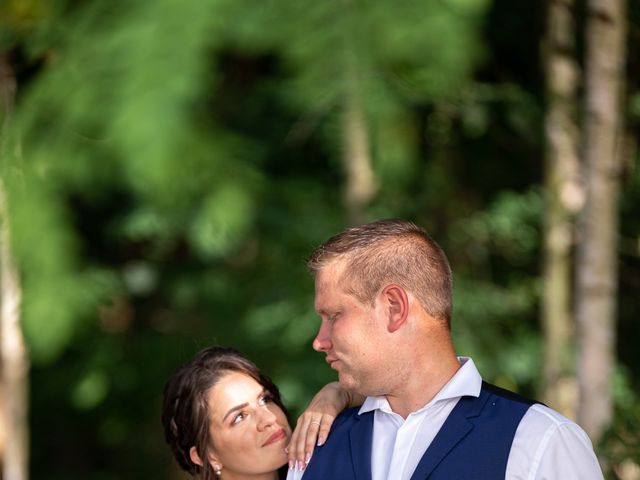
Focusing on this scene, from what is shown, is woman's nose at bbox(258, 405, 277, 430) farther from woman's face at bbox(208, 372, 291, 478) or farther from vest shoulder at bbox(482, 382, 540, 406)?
vest shoulder at bbox(482, 382, 540, 406)

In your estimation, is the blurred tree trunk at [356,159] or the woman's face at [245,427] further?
the blurred tree trunk at [356,159]

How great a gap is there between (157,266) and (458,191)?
2384 mm

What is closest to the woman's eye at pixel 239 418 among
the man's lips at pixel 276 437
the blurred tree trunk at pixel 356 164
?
the man's lips at pixel 276 437

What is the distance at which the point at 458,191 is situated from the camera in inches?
321

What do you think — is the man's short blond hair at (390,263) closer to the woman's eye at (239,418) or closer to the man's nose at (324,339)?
the man's nose at (324,339)

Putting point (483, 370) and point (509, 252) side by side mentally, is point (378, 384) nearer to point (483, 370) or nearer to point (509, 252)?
point (483, 370)

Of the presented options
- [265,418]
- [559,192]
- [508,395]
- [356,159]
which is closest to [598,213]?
[559,192]

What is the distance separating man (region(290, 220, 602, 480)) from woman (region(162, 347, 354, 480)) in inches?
13.5

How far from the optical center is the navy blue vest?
105 inches

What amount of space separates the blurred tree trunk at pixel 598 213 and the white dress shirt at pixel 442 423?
2383 mm

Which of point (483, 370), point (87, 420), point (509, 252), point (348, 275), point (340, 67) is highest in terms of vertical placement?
point (340, 67)

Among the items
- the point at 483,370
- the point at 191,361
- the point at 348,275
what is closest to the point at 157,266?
the point at 483,370

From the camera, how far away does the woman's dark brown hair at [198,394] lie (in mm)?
3348

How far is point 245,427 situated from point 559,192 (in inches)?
151
